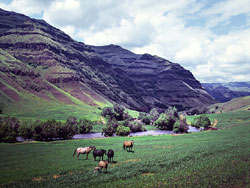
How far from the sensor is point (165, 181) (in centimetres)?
2506

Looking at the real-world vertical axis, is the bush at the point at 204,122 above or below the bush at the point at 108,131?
above

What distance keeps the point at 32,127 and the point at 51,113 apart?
292 ft

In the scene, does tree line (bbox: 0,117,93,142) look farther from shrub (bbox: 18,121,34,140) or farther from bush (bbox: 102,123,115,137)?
bush (bbox: 102,123,115,137)

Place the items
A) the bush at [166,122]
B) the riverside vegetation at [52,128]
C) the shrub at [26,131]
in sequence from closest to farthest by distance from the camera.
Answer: the riverside vegetation at [52,128]
the shrub at [26,131]
the bush at [166,122]

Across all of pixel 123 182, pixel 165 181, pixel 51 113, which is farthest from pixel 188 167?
pixel 51 113

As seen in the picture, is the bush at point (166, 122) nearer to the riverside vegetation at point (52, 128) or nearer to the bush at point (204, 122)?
the riverside vegetation at point (52, 128)

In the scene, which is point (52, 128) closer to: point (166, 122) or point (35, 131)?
point (35, 131)

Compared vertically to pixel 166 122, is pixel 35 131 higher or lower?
lower

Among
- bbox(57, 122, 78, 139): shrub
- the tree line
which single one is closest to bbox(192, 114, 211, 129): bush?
bbox(57, 122, 78, 139): shrub

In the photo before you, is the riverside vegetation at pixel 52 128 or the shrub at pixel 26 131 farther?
the shrub at pixel 26 131

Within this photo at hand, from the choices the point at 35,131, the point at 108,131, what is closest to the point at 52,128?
the point at 35,131

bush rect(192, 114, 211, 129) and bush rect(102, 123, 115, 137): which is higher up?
bush rect(192, 114, 211, 129)

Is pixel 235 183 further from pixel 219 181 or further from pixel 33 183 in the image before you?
pixel 33 183

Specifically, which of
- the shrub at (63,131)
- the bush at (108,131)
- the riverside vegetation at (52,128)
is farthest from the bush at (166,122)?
the shrub at (63,131)
